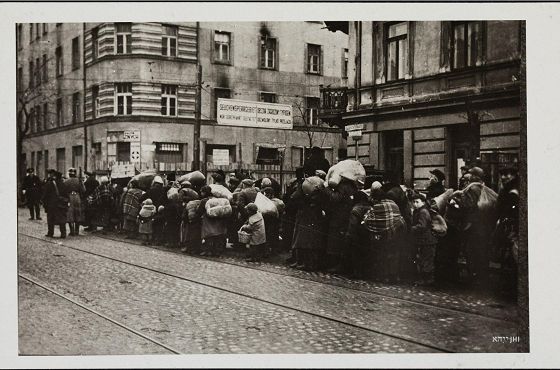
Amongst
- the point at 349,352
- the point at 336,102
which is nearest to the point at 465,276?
the point at 349,352

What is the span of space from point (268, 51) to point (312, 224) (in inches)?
103

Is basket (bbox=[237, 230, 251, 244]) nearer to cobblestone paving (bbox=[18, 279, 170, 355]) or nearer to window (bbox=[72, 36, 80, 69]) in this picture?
cobblestone paving (bbox=[18, 279, 170, 355])

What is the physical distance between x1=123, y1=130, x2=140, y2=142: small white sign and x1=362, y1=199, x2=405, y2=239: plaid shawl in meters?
5.27

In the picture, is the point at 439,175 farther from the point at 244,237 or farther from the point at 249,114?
the point at 244,237

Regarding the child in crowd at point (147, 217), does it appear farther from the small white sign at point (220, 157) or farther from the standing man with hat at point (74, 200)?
the standing man with hat at point (74, 200)

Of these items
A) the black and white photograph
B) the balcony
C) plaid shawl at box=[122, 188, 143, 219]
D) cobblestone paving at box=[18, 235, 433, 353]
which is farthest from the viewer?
plaid shawl at box=[122, 188, 143, 219]

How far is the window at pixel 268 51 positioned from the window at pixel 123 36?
179 cm

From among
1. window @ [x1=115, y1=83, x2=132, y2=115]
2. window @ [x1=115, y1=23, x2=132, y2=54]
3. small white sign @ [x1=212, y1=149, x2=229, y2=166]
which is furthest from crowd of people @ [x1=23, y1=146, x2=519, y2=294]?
window @ [x1=115, y1=23, x2=132, y2=54]

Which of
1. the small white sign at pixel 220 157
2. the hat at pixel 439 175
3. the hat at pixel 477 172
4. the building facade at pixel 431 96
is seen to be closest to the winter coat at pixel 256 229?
the small white sign at pixel 220 157

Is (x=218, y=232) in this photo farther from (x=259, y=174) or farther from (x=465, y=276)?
(x=465, y=276)

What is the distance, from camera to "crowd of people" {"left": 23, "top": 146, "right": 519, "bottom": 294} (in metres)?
6.93

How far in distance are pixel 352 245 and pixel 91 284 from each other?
11.0 ft

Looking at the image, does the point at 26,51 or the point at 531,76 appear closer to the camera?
the point at 531,76

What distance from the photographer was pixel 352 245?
26.4 feet
